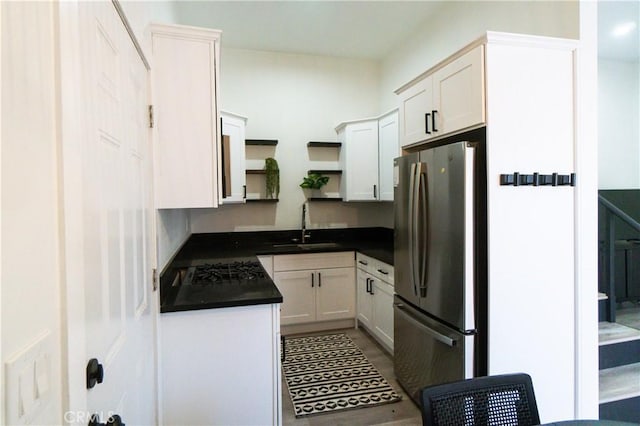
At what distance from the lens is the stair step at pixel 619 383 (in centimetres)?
203

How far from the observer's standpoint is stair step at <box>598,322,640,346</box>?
227 cm

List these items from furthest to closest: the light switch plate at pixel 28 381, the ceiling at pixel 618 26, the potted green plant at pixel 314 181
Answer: the potted green plant at pixel 314 181 < the ceiling at pixel 618 26 < the light switch plate at pixel 28 381

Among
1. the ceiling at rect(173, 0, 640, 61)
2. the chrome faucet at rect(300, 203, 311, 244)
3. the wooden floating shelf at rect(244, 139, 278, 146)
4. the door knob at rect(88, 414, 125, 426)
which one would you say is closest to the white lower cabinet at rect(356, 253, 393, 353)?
the chrome faucet at rect(300, 203, 311, 244)

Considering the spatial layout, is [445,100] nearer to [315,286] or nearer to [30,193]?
[30,193]

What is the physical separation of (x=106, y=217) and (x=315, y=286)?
2.77 meters

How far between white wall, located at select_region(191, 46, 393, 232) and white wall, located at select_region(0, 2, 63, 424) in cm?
330

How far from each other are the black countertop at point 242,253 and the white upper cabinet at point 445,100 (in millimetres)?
1162

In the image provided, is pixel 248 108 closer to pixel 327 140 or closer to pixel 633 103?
pixel 327 140

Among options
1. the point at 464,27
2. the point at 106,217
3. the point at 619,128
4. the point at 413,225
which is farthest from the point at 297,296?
the point at 619,128

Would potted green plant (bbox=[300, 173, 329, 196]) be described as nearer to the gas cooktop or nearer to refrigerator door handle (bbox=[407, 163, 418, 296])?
the gas cooktop

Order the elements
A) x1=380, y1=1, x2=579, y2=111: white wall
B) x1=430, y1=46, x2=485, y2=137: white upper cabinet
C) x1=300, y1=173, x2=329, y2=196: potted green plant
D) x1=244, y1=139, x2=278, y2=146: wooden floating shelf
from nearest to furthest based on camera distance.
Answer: x1=430, y1=46, x2=485, y2=137: white upper cabinet, x1=380, y1=1, x2=579, y2=111: white wall, x1=244, y1=139, x2=278, y2=146: wooden floating shelf, x1=300, y1=173, x2=329, y2=196: potted green plant

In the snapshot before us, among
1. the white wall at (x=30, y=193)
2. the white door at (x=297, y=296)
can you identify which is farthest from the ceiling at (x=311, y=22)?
the white wall at (x=30, y=193)

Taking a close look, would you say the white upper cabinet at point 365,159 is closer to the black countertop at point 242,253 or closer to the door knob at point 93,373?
the black countertop at point 242,253

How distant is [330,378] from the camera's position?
103 inches
